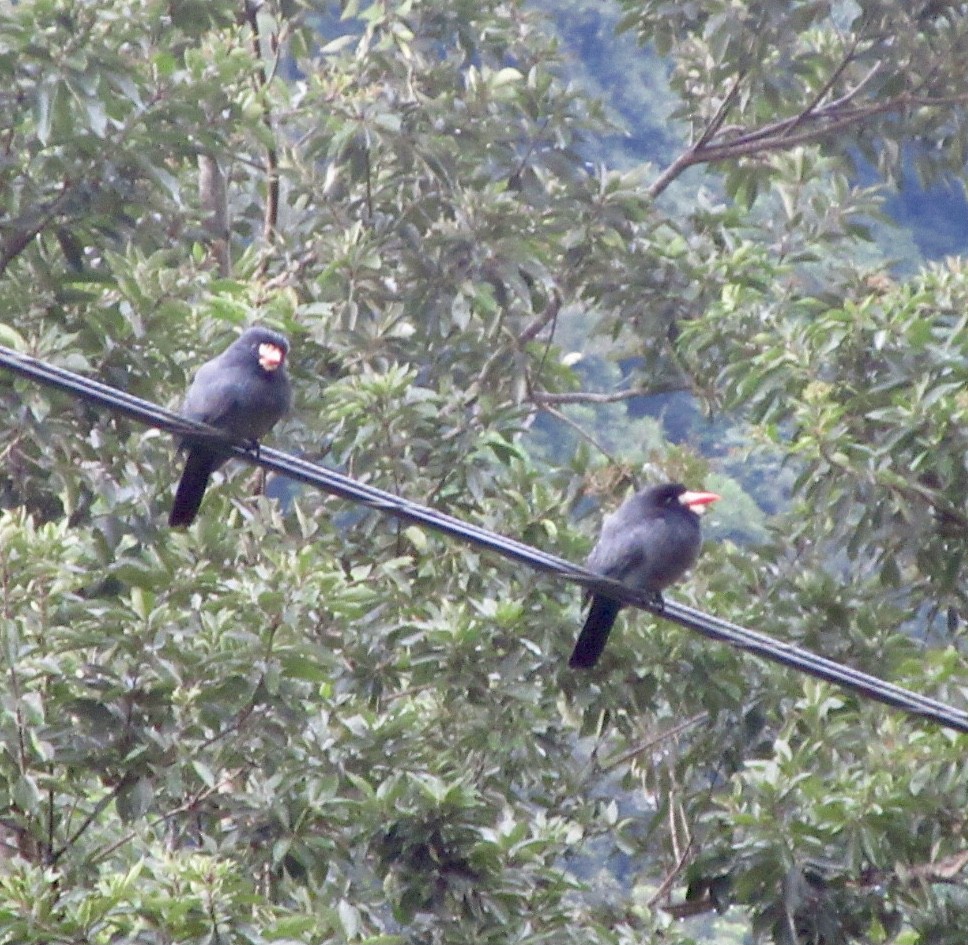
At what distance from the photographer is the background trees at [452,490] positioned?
21.7 feet

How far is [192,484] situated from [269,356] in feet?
1.68

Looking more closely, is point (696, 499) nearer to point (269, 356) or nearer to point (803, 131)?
point (269, 356)

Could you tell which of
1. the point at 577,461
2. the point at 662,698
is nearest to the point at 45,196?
the point at 577,461

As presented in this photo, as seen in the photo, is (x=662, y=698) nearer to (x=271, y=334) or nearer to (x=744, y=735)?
(x=744, y=735)

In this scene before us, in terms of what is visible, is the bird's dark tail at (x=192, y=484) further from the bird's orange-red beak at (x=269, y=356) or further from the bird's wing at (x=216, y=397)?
the bird's orange-red beak at (x=269, y=356)

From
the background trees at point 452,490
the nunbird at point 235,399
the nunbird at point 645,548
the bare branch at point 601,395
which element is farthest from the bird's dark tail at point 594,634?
the bare branch at point 601,395

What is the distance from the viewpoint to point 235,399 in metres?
6.59

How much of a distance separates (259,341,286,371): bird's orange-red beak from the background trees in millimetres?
665

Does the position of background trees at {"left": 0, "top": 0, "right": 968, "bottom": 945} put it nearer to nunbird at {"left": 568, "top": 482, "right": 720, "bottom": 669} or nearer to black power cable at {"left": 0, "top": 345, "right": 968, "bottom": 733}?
nunbird at {"left": 568, "top": 482, "right": 720, "bottom": 669}

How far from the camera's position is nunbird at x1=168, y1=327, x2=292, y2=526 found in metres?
6.61

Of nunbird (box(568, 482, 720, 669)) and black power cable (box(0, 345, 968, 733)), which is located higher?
black power cable (box(0, 345, 968, 733))

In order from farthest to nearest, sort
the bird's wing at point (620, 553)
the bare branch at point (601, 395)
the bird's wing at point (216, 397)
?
1. the bare branch at point (601, 395)
2. the bird's wing at point (620, 553)
3. the bird's wing at point (216, 397)

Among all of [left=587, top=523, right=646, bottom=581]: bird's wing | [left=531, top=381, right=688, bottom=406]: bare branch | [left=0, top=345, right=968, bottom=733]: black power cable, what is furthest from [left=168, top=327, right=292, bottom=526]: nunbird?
[left=531, top=381, right=688, bottom=406]: bare branch

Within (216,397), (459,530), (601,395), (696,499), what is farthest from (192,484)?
(601,395)
